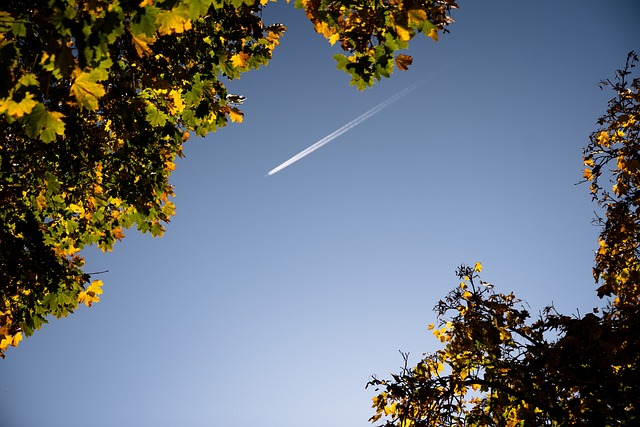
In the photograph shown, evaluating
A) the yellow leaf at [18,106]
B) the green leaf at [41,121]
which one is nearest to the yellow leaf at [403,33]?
the green leaf at [41,121]

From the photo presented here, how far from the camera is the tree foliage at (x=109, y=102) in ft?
7.35

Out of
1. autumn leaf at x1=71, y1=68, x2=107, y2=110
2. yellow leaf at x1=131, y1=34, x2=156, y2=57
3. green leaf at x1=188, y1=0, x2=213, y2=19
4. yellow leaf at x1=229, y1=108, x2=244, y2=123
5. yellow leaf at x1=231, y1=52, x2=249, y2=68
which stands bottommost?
autumn leaf at x1=71, y1=68, x2=107, y2=110

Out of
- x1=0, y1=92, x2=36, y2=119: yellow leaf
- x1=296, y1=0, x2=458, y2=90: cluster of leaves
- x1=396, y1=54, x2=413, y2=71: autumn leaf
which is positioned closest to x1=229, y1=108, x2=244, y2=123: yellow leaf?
x1=296, y1=0, x2=458, y2=90: cluster of leaves

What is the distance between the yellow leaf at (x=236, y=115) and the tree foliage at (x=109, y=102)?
0.08 feet

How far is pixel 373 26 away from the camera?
10.8 ft

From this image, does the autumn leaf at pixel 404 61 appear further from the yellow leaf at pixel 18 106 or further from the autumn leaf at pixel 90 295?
the autumn leaf at pixel 90 295

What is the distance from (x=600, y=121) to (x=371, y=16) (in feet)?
25.1

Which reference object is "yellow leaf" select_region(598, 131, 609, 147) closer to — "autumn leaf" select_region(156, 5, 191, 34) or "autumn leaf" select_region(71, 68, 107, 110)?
"autumn leaf" select_region(156, 5, 191, 34)

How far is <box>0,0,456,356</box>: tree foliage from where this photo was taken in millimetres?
2240

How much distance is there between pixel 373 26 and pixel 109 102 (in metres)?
4.26

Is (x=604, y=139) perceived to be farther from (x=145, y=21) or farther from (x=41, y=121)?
(x=41, y=121)

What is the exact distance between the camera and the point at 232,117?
6.13 m

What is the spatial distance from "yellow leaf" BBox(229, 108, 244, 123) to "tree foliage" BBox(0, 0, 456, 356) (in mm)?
25

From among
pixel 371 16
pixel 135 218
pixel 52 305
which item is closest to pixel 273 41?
pixel 371 16
